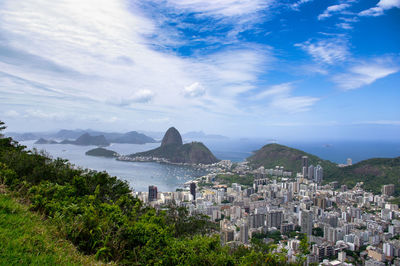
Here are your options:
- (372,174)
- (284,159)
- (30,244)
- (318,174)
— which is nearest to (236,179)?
(318,174)

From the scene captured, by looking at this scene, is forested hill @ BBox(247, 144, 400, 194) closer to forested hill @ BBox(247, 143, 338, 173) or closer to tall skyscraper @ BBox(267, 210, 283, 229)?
forested hill @ BBox(247, 143, 338, 173)

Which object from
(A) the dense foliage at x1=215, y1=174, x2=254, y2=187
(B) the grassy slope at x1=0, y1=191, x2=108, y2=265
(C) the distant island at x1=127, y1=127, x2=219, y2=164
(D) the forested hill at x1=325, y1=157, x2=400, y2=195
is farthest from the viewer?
(C) the distant island at x1=127, y1=127, x2=219, y2=164

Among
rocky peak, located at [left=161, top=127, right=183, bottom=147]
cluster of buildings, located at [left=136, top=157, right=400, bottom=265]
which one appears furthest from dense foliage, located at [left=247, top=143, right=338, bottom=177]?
rocky peak, located at [left=161, top=127, right=183, bottom=147]

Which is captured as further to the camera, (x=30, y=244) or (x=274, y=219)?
(x=274, y=219)

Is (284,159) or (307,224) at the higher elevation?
(284,159)

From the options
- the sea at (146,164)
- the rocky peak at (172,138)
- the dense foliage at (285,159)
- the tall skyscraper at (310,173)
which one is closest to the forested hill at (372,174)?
the tall skyscraper at (310,173)

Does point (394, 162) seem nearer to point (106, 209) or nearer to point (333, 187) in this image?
point (333, 187)

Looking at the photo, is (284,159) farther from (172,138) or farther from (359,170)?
(172,138)
